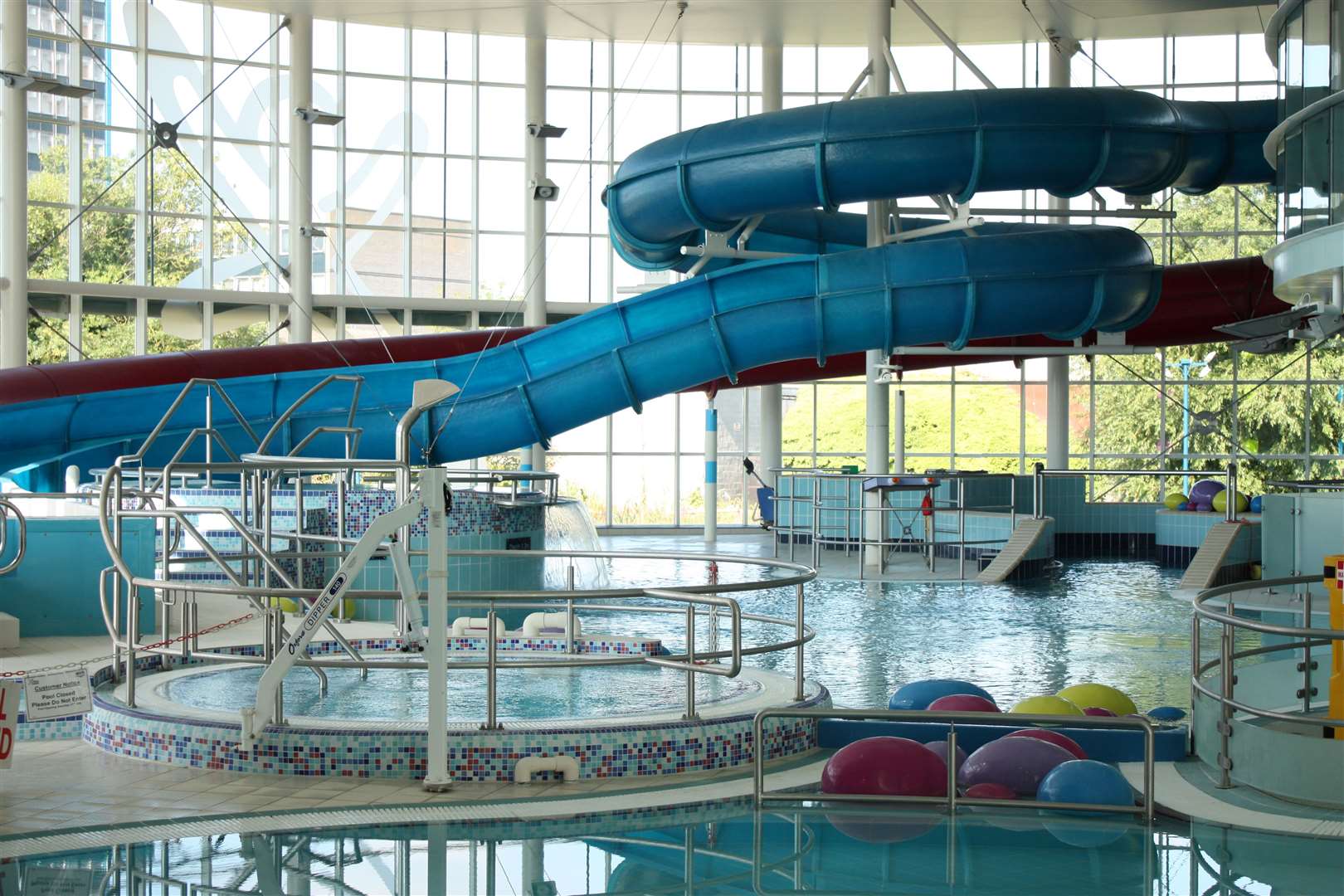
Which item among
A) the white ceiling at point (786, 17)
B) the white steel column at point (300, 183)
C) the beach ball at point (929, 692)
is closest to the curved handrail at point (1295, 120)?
the beach ball at point (929, 692)

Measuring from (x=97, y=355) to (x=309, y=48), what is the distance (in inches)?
288

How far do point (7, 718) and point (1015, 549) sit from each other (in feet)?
41.9

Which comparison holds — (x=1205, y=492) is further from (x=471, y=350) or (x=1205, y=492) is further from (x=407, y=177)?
(x=407, y=177)

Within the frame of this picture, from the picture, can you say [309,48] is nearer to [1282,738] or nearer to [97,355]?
[97,355]

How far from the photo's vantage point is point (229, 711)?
621 centimetres

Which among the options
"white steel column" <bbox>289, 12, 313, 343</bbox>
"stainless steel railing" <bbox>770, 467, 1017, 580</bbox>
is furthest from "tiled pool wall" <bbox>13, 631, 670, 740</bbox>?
"white steel column" <bbox>289, 12, 313, 343</bbox>

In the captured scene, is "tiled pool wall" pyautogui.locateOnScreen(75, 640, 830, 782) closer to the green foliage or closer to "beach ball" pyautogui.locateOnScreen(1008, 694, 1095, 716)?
"beach ball" pyautogui.locateOnScreen(1008, 694, 1095, 716)

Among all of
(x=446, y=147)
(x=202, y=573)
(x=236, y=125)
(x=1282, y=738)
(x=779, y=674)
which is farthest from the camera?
(x=446, y=147)

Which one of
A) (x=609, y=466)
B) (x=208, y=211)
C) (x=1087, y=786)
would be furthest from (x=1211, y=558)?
(x=208, y=211)

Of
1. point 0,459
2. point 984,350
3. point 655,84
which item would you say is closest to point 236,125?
point 655,84

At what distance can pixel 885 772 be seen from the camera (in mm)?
5531

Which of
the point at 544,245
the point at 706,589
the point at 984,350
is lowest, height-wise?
the point at 706,589

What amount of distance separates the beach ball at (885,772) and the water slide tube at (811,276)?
7.05 meters

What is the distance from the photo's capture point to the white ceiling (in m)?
20.6
